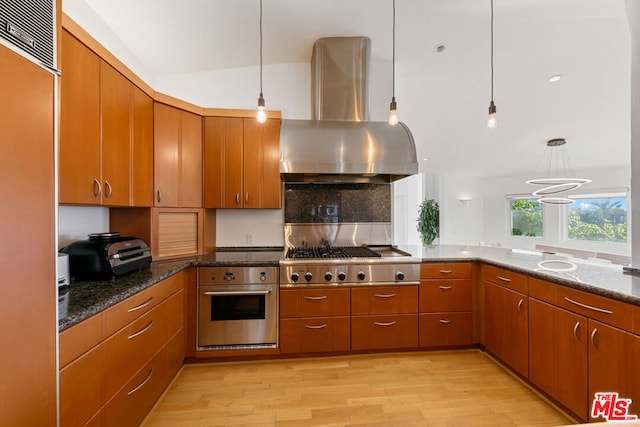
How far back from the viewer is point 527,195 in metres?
7.13

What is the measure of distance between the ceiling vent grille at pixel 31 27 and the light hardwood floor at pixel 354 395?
2.01 meters

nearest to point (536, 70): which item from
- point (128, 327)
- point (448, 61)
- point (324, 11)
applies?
point (448, 61)

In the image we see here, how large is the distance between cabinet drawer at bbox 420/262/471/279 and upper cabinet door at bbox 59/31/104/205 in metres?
2.57

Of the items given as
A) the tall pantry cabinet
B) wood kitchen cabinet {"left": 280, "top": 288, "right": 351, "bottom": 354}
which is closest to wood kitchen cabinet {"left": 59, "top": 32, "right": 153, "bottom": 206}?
the tall pantry cabinet

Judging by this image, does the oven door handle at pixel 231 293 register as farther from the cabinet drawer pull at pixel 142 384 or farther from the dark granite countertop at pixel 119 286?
the cabinet drawer pull at pixel 142 384

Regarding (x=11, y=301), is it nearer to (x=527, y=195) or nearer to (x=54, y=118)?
(x=54, y=118)

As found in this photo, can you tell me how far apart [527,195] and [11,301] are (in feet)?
29.6

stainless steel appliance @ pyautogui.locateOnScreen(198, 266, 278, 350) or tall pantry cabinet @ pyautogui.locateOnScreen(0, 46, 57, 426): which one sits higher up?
tall pantry cabinet @ pyautogui.locateOnScreen(0, 46, 57, 426)

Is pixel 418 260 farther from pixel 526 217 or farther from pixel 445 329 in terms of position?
pixel 526 217

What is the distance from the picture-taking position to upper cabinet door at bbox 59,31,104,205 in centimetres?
148

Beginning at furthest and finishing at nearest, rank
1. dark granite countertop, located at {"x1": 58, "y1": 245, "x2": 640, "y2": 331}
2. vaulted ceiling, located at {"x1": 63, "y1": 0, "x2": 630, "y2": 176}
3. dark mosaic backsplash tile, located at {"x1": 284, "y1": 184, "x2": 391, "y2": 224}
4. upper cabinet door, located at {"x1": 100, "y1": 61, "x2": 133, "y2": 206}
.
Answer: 1. dark mosaic backsplash tile, located at {"x1": 284, "y1": 184, "x2": 391, "y2": 224}
2. vaulted ceiling, located at {"x1": 63, "y1": 0, "x2": 630, "y2": 176}
3. upper cabinet door, located at {"x1": 100, "y1": 61, "x2": 133, "y2": 206}
4. dark granite countertop, located at {"x1": 58, "y1": 245, "x2": 640, "y2": 331}

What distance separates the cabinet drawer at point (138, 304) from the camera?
4.43 ft

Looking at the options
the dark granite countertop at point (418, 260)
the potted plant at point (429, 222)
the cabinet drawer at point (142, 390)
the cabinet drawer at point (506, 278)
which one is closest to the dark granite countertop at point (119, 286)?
the dark granite countertop at point (418, 260)

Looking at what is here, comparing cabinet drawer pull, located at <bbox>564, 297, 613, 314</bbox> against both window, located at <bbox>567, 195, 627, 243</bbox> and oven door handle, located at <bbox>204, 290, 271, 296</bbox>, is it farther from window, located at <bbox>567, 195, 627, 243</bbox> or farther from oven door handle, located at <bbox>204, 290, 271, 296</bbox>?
window, located at <bbox>567, 195, 627, 243</bbox>
